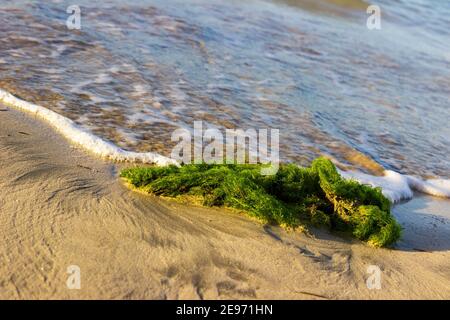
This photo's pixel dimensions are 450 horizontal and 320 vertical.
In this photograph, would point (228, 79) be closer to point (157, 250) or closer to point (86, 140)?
point (86, 140)

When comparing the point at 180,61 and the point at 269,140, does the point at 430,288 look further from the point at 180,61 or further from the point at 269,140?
the point at 180,61

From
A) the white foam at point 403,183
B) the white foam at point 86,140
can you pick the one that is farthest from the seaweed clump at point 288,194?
the white foam at point 403,183

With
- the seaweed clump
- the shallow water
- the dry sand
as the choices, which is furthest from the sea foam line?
the seaweed clump

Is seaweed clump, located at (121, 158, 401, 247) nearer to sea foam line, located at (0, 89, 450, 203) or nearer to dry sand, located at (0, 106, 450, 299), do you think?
dry sand, located at (0, 106, 450, 299)

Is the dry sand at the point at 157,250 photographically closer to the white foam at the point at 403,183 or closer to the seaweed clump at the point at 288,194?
the seaweed clump at the point at 288,194

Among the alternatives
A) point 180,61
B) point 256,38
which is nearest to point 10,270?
point 180,61

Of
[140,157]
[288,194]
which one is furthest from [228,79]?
[288,194]
